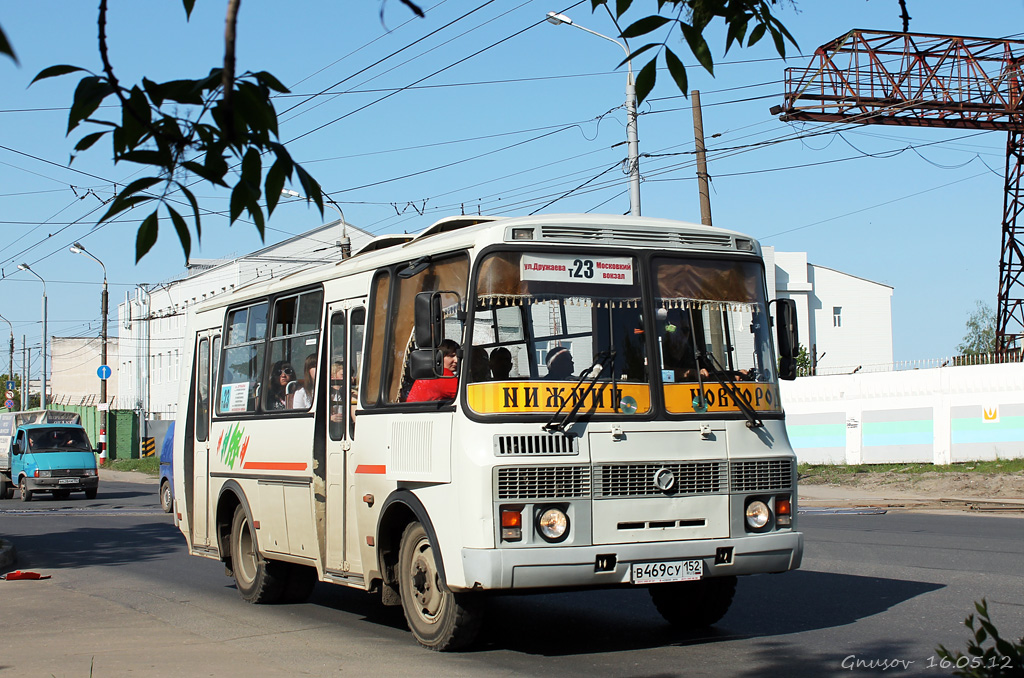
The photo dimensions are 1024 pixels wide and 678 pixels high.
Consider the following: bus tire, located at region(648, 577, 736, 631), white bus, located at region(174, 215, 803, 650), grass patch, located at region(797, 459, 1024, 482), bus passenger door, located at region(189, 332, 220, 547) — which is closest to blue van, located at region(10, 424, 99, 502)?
grass patch, located at region(797, 459, 1024, 482)

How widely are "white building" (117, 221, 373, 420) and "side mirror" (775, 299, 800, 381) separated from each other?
50.9 m

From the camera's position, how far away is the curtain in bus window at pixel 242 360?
441 inches

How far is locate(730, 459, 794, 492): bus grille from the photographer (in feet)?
26.7

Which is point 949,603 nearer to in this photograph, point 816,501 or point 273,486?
point 273,486

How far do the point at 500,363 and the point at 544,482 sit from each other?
A: 2.74 ft

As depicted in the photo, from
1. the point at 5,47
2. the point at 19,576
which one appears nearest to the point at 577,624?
the point at 19,576

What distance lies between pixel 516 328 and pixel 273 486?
12.0ft

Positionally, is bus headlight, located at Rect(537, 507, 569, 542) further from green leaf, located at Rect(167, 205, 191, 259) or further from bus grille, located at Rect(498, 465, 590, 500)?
green leaf, located at Rect(167, 205, 191, 259)

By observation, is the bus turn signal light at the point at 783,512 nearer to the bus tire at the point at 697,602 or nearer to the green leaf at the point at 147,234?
the bus tire at the point at 697,602

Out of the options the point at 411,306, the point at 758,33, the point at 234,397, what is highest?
the point at 758,33

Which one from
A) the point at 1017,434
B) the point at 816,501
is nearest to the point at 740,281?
the point at 816,501

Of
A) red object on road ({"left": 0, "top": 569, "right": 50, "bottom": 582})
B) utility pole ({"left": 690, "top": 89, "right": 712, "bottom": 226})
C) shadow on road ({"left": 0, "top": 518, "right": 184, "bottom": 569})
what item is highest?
utility pole ({"left": 690, "top": 89, "right": 712, "bottom": 226})

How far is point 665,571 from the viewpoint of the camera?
25.4 feet

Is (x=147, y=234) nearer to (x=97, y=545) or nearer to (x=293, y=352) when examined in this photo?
(x=293, y=352)
